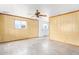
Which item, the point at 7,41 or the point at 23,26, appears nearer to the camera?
the point at 23,26

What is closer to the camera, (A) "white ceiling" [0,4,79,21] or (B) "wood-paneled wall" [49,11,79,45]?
(A) "white ceiling" [0,4,79,21]

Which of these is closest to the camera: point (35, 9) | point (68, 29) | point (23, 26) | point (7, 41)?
point (35, 9)

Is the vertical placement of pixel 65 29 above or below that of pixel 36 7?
below

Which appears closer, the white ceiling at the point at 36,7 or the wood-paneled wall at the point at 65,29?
the white ceiling at the point at 36,7

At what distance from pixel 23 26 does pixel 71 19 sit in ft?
5.78

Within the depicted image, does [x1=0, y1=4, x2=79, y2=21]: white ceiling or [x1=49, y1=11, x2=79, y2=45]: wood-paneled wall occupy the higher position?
[x1=0, y1=4, x2=79, y2=21]: white ceiling

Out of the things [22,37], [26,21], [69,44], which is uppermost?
[26,21]

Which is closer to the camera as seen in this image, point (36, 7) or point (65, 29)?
A: point (36, 7)

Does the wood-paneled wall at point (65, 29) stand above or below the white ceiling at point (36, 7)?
below
